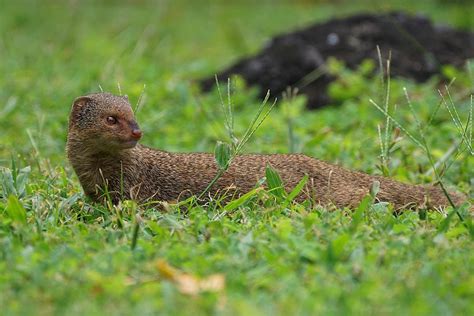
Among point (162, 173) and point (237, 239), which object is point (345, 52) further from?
point (237, 239)

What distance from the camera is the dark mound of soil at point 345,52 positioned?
7891 millimetres

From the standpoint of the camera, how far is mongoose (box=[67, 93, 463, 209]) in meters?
4.27

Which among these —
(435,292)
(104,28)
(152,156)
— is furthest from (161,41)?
(435,292)

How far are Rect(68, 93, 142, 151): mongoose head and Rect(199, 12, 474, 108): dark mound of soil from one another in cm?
355

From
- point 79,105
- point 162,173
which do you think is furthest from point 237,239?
point 79,105

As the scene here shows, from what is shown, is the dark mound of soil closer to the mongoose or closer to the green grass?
the green grass

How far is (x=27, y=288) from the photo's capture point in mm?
2904

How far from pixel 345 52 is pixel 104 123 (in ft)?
14.0

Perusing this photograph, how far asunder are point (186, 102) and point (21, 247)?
159 inches

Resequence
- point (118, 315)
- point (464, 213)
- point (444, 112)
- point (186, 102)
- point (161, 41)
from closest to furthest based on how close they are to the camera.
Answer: point (118, 315) < point (464, 213) < point (444, 112) < point (186, 102) < point (161, 41)

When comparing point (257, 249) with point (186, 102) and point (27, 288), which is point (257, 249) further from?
point (186, 102)

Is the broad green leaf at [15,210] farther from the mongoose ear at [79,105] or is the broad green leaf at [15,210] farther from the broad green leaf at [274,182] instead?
the broad green leaf at [274,182]

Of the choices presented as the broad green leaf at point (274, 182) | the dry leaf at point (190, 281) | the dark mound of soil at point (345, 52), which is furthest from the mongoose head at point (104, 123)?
the dark mound of soil at point (345, 52)

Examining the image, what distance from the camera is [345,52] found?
8.12 meters
